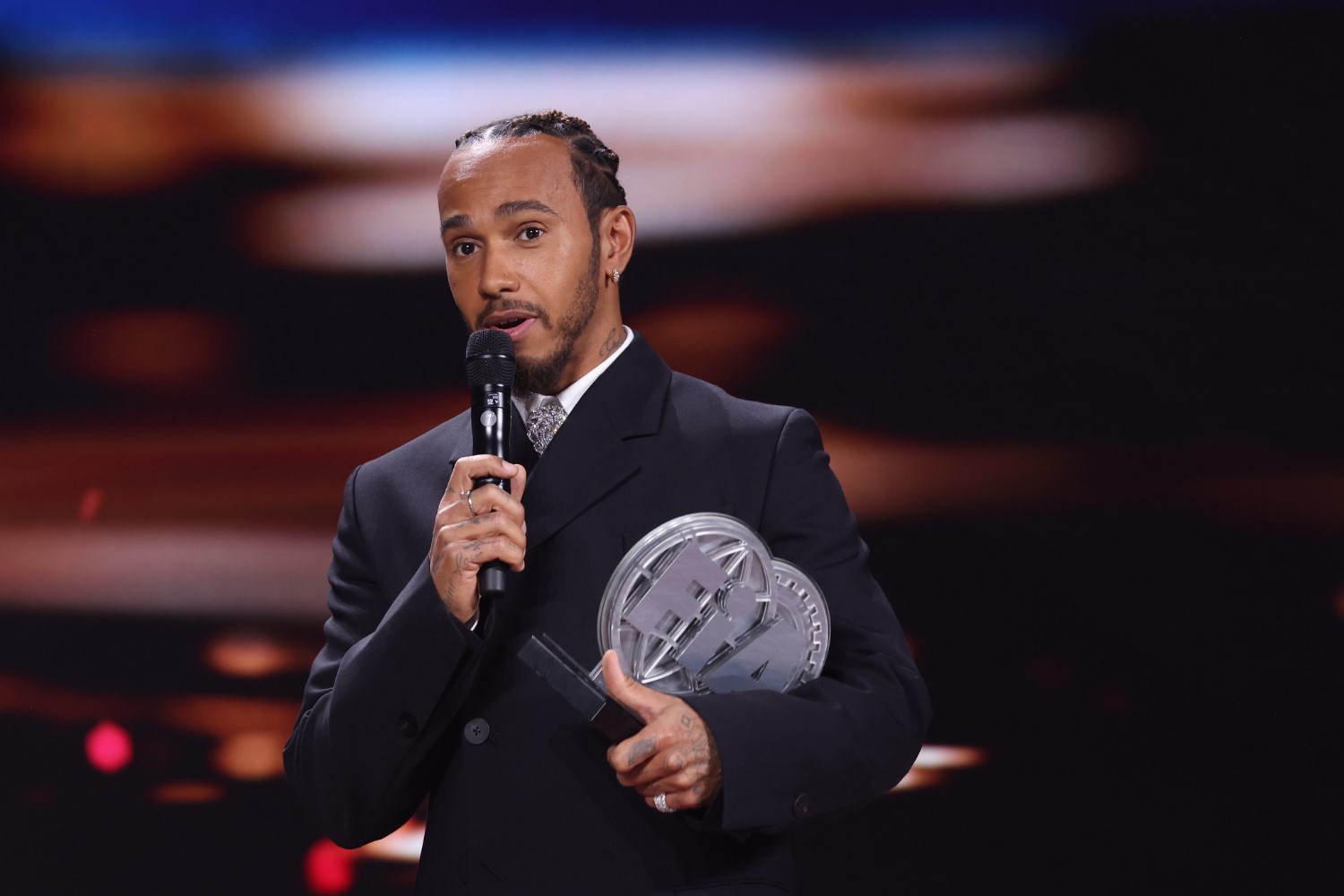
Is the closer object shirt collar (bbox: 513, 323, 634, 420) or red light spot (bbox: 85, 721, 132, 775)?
shirt collar (bbox: 513, 323, 634, 420)

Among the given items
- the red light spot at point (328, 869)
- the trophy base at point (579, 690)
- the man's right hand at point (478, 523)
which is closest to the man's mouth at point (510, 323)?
the man's right hand at point (478, 523)

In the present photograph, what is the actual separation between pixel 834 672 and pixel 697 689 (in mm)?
203

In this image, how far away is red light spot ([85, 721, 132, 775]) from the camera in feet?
8.45

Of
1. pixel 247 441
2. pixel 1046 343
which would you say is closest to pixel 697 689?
pixel 1046 343

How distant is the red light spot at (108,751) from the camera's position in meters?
2.57

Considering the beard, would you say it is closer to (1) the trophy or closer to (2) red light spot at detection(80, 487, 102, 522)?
(1) the trophy

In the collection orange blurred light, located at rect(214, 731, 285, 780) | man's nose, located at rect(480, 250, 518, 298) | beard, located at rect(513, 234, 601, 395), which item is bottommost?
orange blurred light, located at rect(214, 731, 285, 780)

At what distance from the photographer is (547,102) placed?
8.55ft

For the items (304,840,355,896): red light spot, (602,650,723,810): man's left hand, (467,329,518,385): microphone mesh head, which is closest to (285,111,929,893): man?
(602,650,723,810): man's left hand

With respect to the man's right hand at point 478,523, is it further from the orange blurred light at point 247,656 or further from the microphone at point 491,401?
the orange blurred light at point 247,656

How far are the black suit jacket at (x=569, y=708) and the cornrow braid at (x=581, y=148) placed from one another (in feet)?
0.68

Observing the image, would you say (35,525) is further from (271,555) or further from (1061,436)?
(1061,436)

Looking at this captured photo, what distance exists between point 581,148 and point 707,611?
2.15ft

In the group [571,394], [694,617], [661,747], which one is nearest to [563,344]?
[571,394]
